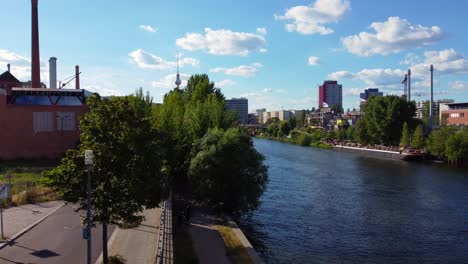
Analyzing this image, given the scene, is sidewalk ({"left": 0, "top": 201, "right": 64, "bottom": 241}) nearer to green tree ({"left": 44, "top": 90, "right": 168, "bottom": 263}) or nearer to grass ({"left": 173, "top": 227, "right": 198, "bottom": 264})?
green tree ({"left": 44, "top": 90, "right": 168, "bottom": 263})

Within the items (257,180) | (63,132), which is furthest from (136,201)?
(63,132)

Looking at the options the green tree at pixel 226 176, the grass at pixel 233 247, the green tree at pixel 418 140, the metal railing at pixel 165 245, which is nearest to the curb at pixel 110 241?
the metal railing at pixel 165 245

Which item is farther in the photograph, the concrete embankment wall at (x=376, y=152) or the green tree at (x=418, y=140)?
the green tree at (x=418, y=140)

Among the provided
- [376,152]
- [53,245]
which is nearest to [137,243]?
[53,245]

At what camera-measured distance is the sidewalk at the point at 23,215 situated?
82.8ft

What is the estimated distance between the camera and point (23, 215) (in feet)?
95.7

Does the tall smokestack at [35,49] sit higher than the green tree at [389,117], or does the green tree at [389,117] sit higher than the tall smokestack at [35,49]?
the tall smokestack at [35,49]

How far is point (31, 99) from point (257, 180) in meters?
40.5

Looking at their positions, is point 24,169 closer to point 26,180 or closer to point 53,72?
point 26,180

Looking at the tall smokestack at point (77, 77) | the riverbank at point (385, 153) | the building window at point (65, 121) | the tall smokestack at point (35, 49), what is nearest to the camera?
the building window at point (65, 121)

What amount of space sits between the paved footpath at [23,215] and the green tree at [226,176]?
34.7 ft

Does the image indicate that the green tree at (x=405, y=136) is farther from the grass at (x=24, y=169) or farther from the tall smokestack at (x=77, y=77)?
the grass at (x=24, y=169)

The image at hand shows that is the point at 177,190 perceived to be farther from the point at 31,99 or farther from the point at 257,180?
the point at 31,99

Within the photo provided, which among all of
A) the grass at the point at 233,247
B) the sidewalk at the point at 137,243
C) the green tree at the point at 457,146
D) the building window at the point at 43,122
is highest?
the building window at the point at 43,122
